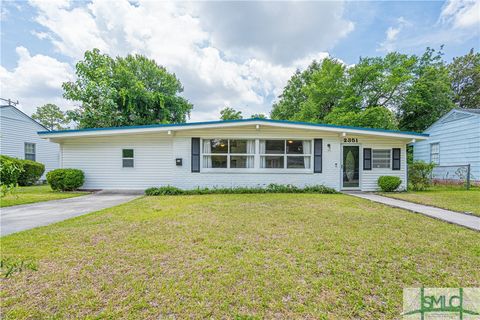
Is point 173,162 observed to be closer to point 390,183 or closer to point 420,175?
point 390,183

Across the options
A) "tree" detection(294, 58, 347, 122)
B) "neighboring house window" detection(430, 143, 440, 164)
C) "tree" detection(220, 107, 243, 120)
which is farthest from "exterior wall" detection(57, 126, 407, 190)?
"tree" detection(220, 107, 243, 120)

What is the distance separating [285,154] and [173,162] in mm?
5035

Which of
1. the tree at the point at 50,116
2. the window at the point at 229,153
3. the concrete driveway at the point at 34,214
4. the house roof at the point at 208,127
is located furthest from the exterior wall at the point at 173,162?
the tree at the point at 50,116

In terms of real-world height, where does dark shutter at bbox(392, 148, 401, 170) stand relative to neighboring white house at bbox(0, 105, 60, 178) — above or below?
below

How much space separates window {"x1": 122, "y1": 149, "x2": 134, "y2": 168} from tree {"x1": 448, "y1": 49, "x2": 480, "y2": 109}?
25.7 m

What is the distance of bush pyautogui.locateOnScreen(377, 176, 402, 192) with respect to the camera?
907 cm

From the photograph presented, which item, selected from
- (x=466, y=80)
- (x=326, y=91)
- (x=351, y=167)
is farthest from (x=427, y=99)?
(x=351, y=167)

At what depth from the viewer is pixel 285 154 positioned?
30.9ft

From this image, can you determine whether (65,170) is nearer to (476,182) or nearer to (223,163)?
(223,163)

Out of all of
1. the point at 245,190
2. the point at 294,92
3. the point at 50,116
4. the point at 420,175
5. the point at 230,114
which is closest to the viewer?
the point at 245,190

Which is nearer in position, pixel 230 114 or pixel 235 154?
pixel 235 154

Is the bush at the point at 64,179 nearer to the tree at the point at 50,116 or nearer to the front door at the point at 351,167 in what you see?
the front door at the point at 351,167

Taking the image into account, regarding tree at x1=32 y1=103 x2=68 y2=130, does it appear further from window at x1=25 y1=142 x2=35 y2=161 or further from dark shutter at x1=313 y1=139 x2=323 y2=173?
dark shutter at x1=313 y1=139 x2=323 y2=173

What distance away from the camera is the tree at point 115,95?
16594 mm
